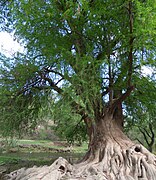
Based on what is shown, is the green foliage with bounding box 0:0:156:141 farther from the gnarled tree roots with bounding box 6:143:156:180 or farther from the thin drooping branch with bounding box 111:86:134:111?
the gnarled tree roots with bounding box 6:143:156:180

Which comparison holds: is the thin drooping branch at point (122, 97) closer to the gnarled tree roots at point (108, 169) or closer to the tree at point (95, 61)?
the tree at point (95, 61)

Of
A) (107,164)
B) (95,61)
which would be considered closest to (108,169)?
(107,164)

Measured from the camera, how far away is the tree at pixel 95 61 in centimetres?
916

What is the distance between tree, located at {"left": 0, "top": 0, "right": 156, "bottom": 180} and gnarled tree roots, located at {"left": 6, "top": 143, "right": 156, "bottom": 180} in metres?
0.03

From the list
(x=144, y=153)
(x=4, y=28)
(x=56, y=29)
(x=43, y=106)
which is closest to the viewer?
(x=144, y=153)

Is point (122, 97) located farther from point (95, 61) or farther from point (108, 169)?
point (108, 169)

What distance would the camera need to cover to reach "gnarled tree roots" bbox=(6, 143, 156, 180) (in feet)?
29.0

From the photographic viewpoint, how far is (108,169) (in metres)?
9.38

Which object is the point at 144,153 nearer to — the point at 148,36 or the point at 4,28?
the point at 148,36

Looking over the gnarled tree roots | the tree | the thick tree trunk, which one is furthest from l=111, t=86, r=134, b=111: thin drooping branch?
the gnarled tree roots

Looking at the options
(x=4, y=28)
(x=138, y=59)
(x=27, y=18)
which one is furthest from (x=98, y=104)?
(x=4, y=28)

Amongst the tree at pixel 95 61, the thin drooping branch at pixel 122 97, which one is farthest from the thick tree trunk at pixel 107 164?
the thin drooping branch at pixel 122 97

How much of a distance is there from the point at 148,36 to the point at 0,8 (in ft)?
29.4

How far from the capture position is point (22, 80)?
11.0 meters
